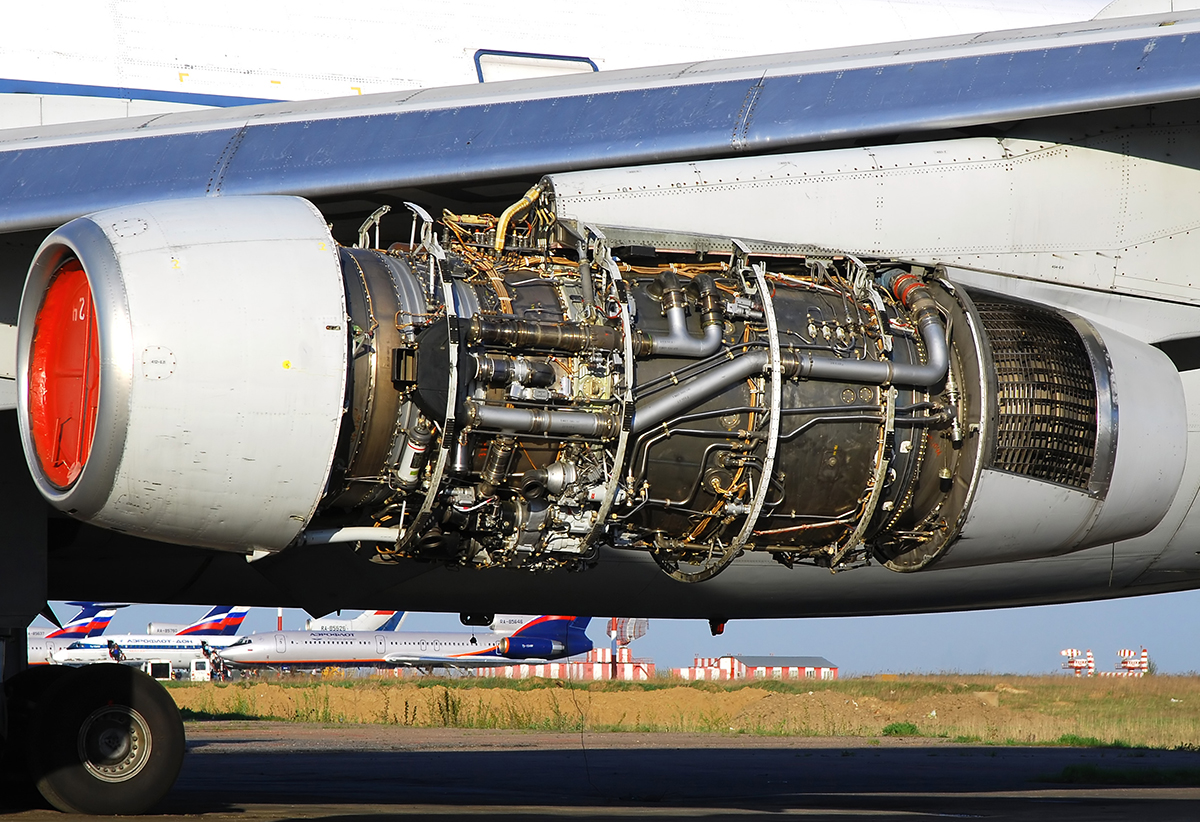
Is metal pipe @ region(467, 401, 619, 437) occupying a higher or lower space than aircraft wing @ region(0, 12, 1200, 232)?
lower

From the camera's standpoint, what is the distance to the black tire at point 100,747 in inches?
343

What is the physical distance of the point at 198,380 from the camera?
13.8ft

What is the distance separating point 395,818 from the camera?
30.8 ft

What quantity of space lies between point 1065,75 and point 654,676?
75533 millimetres

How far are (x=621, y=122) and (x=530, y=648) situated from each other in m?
60.6

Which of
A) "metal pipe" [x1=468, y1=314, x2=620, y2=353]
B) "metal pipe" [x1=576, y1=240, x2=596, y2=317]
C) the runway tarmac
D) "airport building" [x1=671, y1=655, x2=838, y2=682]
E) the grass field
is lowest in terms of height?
"airport building" [x1=671, y1=655, x2=838, y2=682]

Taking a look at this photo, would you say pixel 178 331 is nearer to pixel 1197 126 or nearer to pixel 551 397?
pixel 551 397

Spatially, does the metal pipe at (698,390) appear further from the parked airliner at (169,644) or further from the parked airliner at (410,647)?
the parked airliner at (410,647)

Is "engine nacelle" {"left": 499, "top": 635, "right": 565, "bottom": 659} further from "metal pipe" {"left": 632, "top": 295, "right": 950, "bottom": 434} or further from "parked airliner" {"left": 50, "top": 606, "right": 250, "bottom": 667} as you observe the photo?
"metal pipe" {"left": 632, "top": 295, "right": 950, "bottom": 434}

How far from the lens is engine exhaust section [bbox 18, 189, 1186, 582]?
14.1ft

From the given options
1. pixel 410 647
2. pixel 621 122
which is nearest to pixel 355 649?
pixel 410 647

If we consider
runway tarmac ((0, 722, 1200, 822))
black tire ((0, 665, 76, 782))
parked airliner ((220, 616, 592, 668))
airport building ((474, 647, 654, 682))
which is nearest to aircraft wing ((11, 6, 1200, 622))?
black tire ((0, 665, 76, 782))

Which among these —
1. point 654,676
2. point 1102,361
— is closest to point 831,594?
point 1102,361

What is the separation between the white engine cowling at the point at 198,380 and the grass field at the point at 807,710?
82.4 ft
